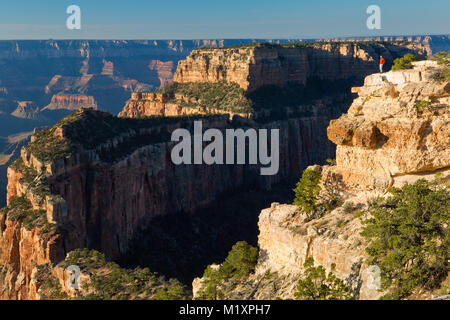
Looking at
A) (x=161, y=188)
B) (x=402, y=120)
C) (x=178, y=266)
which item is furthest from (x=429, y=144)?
(x=161, y=188)

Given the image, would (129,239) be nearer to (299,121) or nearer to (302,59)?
(299,121)

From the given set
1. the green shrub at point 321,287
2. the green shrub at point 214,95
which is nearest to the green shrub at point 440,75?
the green shrub at point 321,287

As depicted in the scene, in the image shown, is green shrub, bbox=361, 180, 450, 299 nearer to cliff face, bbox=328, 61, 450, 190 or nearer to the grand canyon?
the grand canyon

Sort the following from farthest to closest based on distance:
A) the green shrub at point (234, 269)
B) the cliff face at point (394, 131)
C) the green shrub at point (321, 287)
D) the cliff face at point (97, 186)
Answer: the cliff face at point (97, 186), the green shrub at point (234, 269), the cliff face at point (394, 131), the green shrub at point (321, 287)

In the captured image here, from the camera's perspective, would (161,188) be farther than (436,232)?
Yes

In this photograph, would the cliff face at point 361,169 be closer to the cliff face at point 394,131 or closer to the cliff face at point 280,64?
the cliff face at point 394,131

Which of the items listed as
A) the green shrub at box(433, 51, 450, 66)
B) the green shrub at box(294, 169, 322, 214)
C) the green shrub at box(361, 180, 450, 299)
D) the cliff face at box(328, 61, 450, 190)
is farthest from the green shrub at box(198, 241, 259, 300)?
the green shrub at box(433, 51, 450, 66)

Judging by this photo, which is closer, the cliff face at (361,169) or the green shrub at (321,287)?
the green shrub at (321,287)
